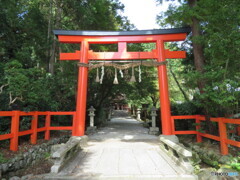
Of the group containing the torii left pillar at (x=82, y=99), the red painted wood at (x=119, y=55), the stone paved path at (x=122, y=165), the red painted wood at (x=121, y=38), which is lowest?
the stone paved path at (x=122, y=165)

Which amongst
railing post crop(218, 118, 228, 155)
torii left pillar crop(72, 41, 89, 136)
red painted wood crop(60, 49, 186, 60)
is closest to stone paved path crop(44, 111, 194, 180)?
torii left pillar crop(72, 41, 89, 136)

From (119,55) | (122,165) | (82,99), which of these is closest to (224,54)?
(119,55)

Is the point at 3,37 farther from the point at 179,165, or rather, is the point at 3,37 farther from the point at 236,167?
the point at 236,167

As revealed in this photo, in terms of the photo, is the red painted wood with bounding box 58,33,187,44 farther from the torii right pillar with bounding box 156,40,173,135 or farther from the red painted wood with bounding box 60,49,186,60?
the red painted wood with bounding box 60,49,186,60

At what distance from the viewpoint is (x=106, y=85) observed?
42.4 ft

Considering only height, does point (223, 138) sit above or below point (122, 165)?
above

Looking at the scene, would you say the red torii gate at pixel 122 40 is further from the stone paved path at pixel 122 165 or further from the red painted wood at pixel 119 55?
the stone paved path at pixel 122 165

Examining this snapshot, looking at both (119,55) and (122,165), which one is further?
(119,55)

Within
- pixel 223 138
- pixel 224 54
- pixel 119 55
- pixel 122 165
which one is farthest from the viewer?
pixel 119 55

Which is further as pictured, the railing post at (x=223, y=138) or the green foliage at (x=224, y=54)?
the railing post at (x=223, y=138)

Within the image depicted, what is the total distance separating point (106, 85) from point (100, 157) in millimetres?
8772

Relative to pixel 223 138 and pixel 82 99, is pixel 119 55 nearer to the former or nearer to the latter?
pixel 82 99

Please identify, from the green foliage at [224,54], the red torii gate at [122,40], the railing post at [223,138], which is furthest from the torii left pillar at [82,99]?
the railing post at [223,138]

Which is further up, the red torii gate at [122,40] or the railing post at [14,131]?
the red torii gate at [122,40]
